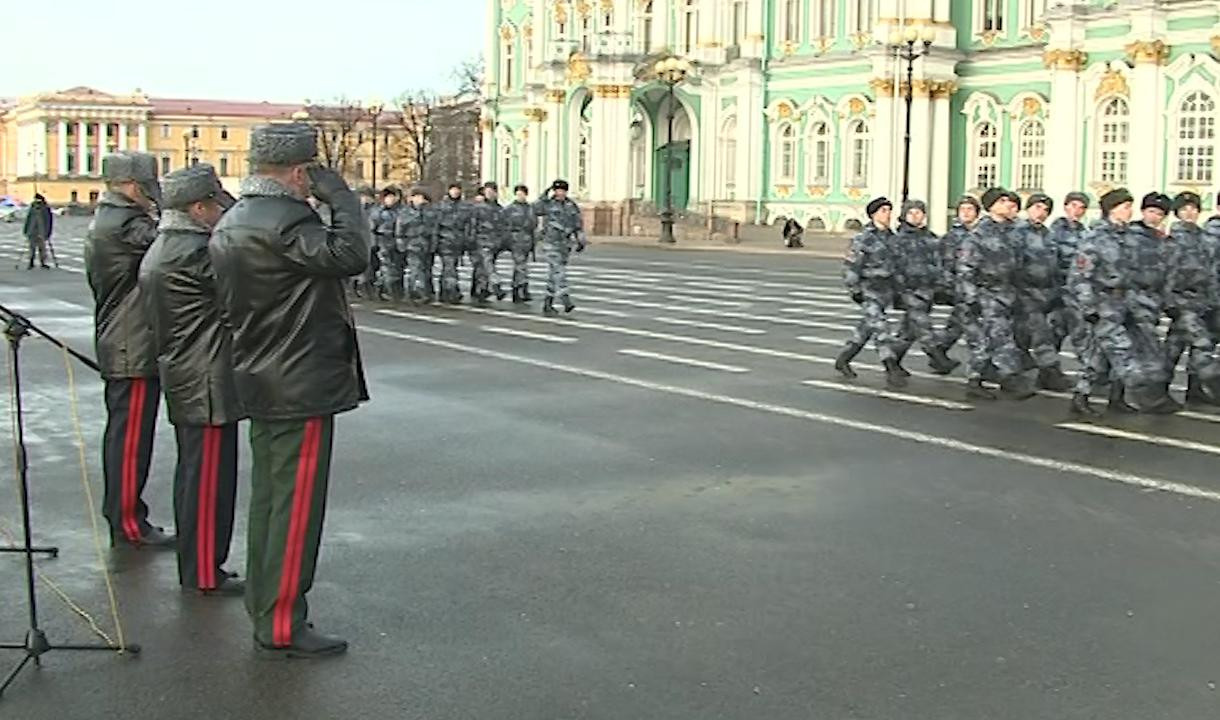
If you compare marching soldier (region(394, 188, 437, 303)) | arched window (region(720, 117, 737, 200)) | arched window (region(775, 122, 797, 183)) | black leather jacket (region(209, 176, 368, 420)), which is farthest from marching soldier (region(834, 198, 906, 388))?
arched window (region(720, 117, 737, 200))

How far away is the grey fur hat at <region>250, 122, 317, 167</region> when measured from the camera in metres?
5.96

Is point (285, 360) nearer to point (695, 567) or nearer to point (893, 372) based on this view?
point (695, 567)

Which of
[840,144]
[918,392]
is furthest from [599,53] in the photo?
[918,392]

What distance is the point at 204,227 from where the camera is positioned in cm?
708

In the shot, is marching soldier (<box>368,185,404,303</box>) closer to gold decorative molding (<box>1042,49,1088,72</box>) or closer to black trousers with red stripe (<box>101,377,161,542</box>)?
black trousers with red stripe (<box>101,377,161,542</box>)

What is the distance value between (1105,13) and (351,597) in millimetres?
43122

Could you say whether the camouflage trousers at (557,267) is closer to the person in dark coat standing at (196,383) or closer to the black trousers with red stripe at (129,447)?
the black trousers with red stripe at (129,447)

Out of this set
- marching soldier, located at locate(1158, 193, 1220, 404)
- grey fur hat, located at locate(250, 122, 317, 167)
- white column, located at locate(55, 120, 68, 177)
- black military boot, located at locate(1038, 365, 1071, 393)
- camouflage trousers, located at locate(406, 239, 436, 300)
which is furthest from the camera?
white column, located at locate(55, 120, 68, 177)

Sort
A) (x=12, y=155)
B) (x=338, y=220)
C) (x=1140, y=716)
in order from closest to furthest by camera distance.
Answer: (x=1140, y=716) → (x=338, y=220) → (x=12, y=155)

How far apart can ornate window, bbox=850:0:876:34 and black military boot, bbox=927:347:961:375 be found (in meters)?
41.3

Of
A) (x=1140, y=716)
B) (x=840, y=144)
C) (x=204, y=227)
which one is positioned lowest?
(x=1140, y=716)

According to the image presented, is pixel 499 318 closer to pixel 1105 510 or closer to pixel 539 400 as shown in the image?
pixel 539 400

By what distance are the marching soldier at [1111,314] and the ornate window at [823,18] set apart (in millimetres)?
45273

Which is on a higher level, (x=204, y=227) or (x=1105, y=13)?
(x=1105, y=13)
